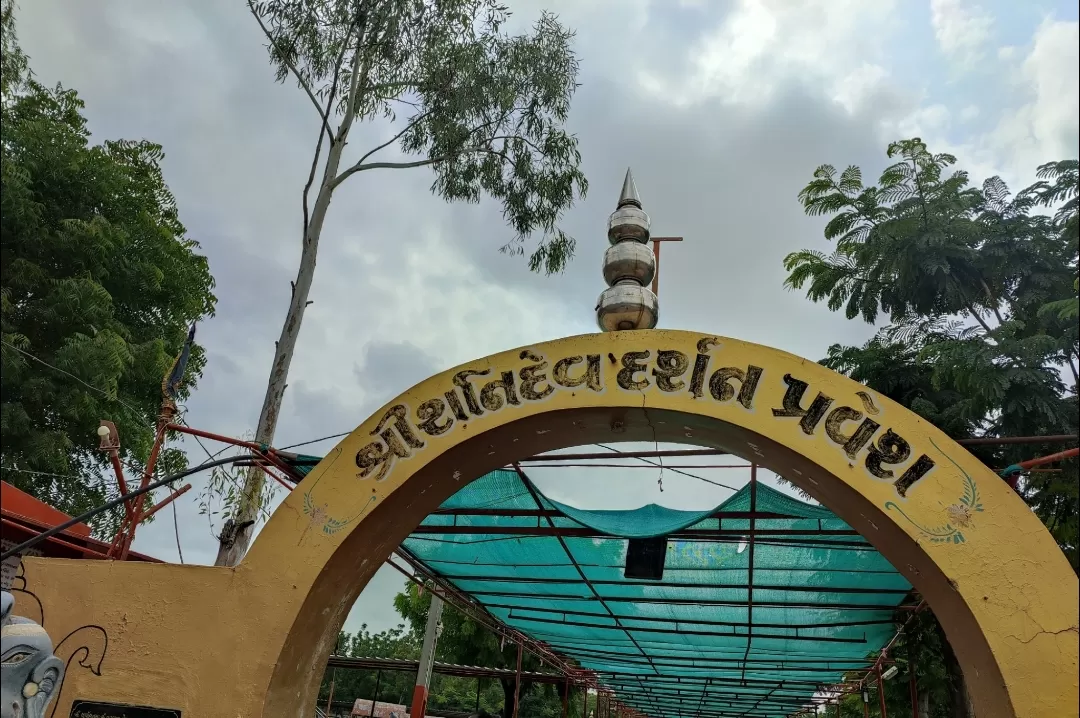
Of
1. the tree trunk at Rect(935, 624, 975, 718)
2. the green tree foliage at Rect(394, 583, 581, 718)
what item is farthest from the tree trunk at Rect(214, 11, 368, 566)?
the green tree foliage at Rect(394, 583, 581, 718)

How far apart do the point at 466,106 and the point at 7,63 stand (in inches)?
237

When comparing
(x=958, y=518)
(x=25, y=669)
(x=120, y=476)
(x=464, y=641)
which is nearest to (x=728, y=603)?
(x=958, y=518)

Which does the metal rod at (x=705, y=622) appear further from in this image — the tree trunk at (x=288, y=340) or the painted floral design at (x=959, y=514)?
the painted floral design at (x=959, y=514)

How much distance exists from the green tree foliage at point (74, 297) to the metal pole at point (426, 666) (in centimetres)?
499

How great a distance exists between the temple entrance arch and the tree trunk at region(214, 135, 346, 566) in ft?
8.38

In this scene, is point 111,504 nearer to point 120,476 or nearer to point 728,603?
point 120,476

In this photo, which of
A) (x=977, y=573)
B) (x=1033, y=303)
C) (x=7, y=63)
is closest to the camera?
(x=977, y=573)

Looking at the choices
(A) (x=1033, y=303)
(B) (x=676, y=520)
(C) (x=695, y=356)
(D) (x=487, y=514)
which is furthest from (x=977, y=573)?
(A) (x=1033, y=303)

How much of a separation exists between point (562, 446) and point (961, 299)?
4.79 metres

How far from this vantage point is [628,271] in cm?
495

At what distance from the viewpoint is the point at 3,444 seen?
992 cm

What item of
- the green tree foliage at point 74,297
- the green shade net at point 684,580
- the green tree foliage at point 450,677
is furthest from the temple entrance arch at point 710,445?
the green tree foliage at point 450,677

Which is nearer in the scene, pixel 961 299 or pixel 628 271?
pixel 628 271

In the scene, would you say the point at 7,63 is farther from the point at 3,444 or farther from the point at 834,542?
the point at 834,542
